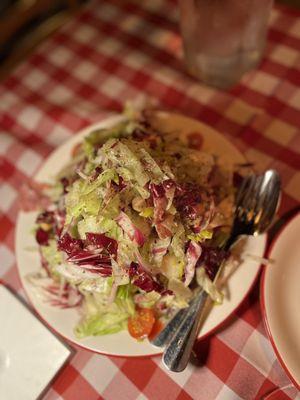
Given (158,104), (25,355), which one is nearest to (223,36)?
(158,104)

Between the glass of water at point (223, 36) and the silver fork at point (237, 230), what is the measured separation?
23.9 inches

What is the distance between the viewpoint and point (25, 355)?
113 centimetres

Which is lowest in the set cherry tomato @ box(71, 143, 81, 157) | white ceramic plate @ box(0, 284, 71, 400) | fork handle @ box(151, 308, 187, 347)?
white ceramic plate @ box(0, 284, 71, 400)

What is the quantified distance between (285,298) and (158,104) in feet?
3.27

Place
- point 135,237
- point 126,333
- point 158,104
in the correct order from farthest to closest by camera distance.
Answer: point 158,104, point 126,333, point 135,237

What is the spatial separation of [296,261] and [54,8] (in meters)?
2.27

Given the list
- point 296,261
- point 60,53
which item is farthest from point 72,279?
point 60,53

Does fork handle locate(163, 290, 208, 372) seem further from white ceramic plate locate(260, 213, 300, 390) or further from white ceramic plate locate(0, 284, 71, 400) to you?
white ceramic plate locate(0, 284, 71, 400)

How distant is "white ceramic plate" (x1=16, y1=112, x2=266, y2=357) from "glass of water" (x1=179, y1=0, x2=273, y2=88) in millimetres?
327

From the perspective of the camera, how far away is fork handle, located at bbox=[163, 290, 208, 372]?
3.31 ft

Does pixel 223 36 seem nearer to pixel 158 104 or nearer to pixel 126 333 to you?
pixel 158 104

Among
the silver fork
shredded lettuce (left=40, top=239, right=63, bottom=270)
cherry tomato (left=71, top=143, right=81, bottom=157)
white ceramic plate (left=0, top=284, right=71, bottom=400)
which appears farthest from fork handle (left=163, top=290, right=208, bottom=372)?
cherry tomato (left=71, top=143, right=81, bottom=157)

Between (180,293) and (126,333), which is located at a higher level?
(180,293)

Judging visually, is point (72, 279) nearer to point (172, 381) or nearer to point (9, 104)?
point (172, 381)
